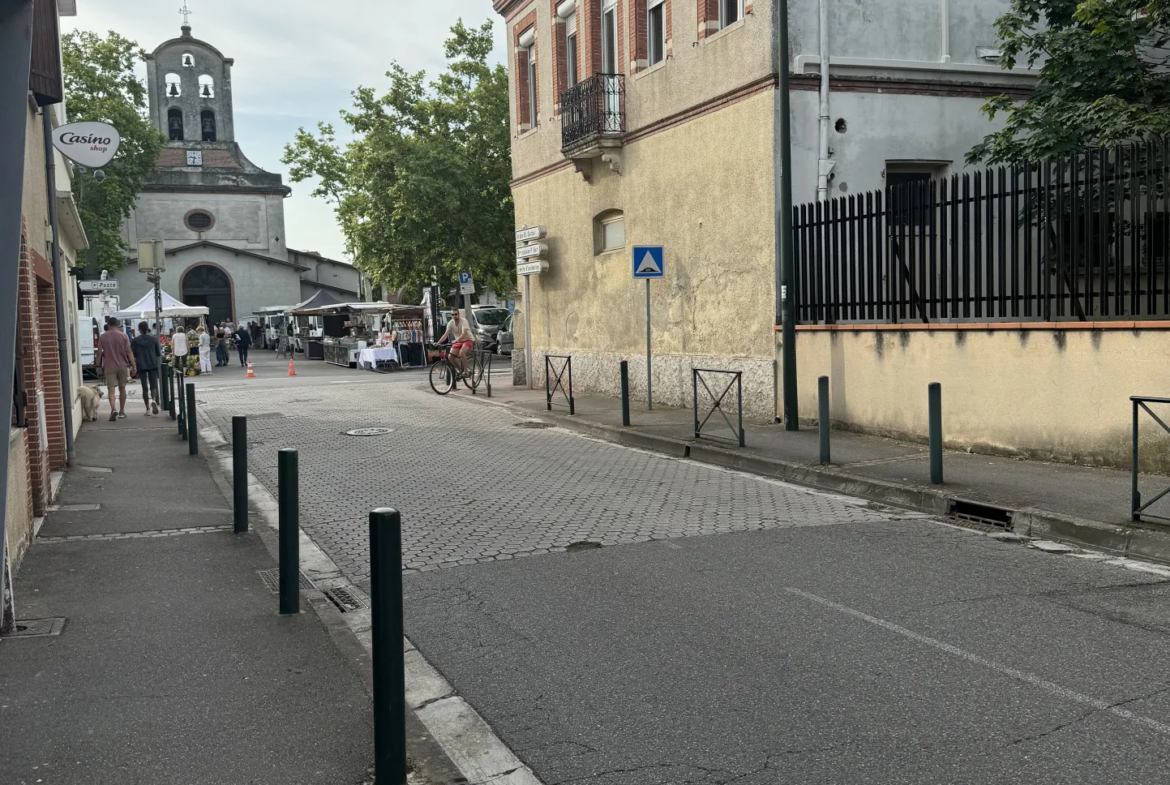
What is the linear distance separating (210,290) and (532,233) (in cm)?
4491

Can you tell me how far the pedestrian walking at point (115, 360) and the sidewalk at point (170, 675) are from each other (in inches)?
442

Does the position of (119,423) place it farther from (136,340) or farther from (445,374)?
(445,374)

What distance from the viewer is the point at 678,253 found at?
1819 cm

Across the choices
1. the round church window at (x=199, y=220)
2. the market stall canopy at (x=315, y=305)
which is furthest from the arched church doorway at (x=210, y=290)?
the market stall canopy at (x=315, y=305)

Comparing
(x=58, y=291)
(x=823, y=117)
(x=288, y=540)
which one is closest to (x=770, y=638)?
(x=288, y=540)

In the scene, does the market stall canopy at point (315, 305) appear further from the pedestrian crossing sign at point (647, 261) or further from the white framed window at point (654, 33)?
the pedestrian crossing sign at point (647, 261)

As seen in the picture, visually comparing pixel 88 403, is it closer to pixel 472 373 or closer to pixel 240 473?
pixel 472 373

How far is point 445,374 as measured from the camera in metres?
24.9

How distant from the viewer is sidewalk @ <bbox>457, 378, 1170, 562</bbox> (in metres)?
8.10

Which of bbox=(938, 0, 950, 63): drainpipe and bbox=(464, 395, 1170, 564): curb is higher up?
bbox=(938, 0, 950, 63): drainpipe

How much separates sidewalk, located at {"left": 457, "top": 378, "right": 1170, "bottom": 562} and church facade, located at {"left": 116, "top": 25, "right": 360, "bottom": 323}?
51855 millimetres

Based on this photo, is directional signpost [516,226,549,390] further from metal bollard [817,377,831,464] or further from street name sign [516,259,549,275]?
metal bollard [817,377,831,464]

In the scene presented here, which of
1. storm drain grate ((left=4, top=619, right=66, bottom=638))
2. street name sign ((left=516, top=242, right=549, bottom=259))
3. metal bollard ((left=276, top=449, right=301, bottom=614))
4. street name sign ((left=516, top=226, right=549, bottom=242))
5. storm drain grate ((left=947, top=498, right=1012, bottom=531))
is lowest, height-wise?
storm drain grate ((left=947, top=498, right=1012, bottom=531))

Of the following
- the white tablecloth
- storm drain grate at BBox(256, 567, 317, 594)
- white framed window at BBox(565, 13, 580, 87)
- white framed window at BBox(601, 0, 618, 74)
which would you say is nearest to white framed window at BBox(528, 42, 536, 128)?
white framed window at BBox(565, 13, 580, 87)
